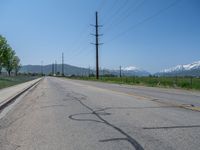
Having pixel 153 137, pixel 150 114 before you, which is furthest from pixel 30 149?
pixel 150 114

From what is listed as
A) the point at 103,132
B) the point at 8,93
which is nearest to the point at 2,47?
the point at 8,93

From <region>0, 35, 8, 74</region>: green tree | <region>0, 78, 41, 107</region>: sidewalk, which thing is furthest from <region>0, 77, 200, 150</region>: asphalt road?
<region>0, 35, 8, 74</region>: green tree

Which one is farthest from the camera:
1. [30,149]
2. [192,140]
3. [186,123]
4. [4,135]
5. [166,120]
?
[166,120]

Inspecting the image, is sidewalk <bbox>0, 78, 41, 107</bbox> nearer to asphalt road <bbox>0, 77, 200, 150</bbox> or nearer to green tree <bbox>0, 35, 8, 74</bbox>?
asphalt road <bbox>0, 77, 200, 150</bbox>

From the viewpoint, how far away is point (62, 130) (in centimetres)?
841

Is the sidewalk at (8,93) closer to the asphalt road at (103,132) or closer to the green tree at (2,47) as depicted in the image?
the asphalt road at (103,132)

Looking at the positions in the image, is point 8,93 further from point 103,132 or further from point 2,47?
point 2,47

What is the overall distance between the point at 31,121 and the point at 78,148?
13.3 feet

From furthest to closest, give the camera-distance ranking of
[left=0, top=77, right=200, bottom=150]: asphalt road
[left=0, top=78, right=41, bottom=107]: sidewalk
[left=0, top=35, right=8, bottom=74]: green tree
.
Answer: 1. [left=0, top=35, right=8, bottom=74]: green tree
2. [left=0, top=78, right=41, bottom=107]: sidewalk
3. [left=0, top=77, right=200, bottom=150]: asphalt road

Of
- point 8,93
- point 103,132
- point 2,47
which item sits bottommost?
point 103,132

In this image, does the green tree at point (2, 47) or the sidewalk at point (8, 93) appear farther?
the green tree at point (2, 47)

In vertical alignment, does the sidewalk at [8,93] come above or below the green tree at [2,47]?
below

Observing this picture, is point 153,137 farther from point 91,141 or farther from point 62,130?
point 62,130

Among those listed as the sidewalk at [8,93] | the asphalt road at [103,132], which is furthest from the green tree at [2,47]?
the asphalt road at [103,132]
